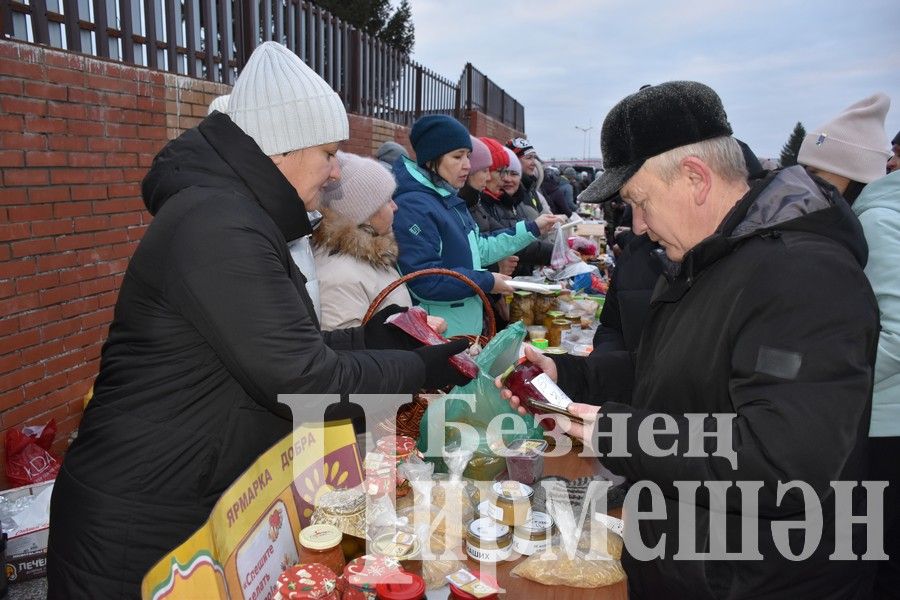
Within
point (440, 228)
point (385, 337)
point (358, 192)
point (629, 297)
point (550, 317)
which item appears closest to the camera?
point (385, 337)

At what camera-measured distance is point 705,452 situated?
3.74 ft

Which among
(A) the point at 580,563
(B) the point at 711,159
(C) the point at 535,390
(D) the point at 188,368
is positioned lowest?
(A) the point at 580,563

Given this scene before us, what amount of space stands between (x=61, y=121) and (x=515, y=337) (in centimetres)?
297

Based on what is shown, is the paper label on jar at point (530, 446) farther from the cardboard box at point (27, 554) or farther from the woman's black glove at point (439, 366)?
the cardboard box at point (27, 554)

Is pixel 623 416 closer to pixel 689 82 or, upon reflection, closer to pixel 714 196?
pixel 714 196

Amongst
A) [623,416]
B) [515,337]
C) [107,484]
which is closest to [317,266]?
[515,337]

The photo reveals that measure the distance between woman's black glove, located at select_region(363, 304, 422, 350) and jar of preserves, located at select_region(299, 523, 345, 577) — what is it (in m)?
0.67

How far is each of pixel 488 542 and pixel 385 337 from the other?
0.73m

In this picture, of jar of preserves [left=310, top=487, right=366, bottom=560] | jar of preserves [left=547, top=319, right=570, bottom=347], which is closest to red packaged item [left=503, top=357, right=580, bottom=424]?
jar of preserves [left=310, top=487, right=366, bottom=560]

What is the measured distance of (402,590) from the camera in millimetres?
1136

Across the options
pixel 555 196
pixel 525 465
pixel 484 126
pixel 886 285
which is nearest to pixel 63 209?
pixel 525 465

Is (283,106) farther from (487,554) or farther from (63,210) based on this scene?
(63,210)

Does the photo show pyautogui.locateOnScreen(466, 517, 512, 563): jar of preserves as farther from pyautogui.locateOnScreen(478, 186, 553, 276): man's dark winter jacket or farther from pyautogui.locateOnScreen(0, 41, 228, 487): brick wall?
pyautogui.locateOnScreen(478, 186, 553, 276): man's dark winter jacket

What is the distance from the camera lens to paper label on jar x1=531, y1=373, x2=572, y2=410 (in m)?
1.44
